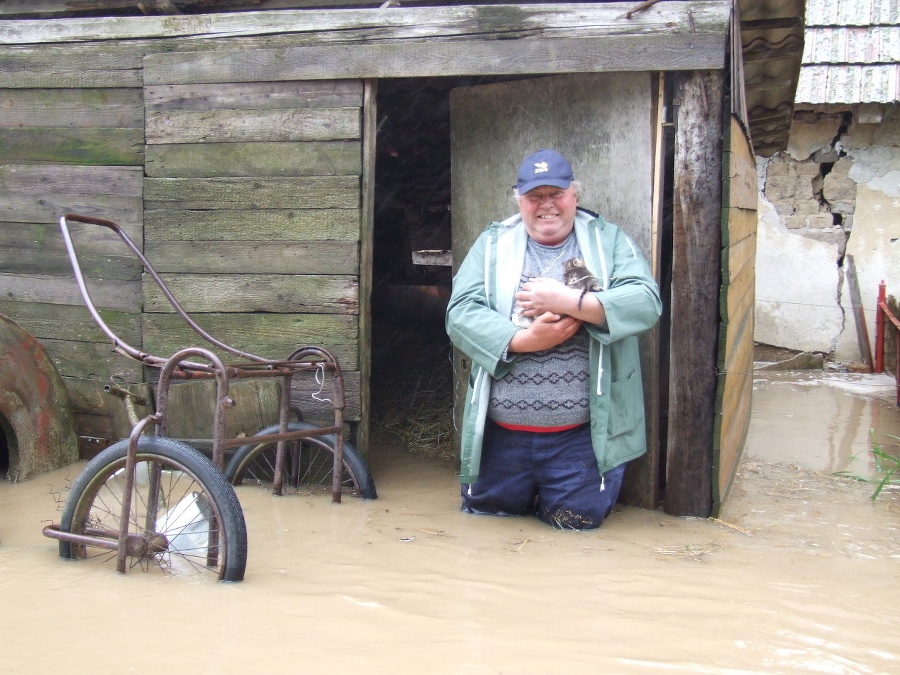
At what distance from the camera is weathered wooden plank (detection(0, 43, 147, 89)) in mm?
4750

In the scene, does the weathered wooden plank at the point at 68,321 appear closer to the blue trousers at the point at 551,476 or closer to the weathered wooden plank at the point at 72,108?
the weathered wooden plank at the point at 72,108

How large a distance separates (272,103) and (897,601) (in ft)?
12.5

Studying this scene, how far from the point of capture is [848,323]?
10.1m

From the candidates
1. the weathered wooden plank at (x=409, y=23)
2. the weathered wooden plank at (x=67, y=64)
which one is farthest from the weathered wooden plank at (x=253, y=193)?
the weathered wooden plank at (x=409, y=23)

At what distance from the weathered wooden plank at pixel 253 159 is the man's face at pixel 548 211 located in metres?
1.11

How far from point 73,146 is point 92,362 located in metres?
1.27

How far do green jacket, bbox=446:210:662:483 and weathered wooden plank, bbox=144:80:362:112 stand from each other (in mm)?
1189

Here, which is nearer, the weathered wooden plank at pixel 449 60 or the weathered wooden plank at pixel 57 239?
the weathered wooden plank at pixel 449 60

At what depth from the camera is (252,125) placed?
463 cm

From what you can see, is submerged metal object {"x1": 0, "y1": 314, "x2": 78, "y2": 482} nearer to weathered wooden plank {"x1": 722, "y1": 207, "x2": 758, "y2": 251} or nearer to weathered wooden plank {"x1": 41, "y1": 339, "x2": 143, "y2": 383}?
weathered wooden plank {"x1": 41, "y1": 339, "x2": 143, "y2": 383}

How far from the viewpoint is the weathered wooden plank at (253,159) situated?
15.0 feet

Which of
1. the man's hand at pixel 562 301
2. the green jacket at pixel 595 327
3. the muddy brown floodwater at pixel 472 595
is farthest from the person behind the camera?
the green jacket at pixel 595 327

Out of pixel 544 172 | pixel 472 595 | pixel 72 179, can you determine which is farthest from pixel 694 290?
pixel 72 179

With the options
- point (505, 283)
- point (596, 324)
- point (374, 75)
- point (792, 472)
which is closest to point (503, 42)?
point (374, 75)
